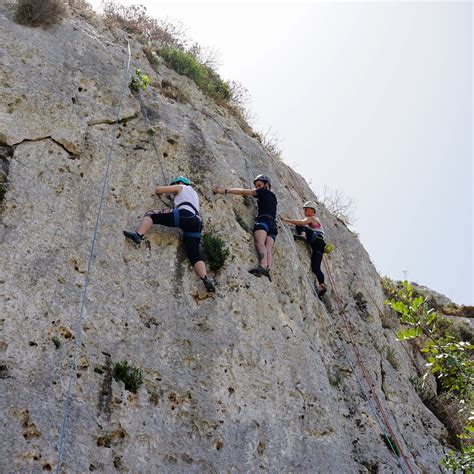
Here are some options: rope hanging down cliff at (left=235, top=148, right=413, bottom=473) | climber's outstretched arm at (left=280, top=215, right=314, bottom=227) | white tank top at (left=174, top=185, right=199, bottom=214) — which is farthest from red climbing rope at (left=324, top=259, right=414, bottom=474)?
white tank top at (left=174, top=185, right=199, bottom=214)

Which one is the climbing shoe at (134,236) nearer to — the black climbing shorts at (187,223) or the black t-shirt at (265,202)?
the black climbing shorts at (187,223)

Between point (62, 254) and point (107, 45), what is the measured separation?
18.8 ft

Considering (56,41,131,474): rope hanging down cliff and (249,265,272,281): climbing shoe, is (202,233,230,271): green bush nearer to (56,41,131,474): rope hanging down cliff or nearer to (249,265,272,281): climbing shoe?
(249,265,272,281): climbing shoe

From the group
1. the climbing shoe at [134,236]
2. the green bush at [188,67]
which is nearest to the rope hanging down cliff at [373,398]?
the climbing shoe at [134,236]

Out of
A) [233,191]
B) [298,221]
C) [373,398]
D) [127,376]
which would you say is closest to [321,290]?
[298,221]

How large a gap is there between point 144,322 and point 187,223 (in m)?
1.77

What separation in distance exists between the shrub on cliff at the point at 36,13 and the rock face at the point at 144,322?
24cm

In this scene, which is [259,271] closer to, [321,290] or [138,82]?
[321,290]

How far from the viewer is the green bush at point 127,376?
6391 millimetres

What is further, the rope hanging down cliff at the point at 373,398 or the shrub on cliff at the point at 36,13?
the shrub on cliff at the point at 36,13

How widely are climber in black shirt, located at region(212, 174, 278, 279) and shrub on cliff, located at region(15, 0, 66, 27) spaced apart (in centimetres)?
452

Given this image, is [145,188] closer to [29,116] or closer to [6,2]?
[29,116]

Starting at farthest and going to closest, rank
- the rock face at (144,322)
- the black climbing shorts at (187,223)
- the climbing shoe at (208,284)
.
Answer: the black climbing shorts at (187,223) < the climbing shoe at (208,284) < the rock face at (144,322)

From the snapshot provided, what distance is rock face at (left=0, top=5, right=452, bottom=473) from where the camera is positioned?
599 centimetres
